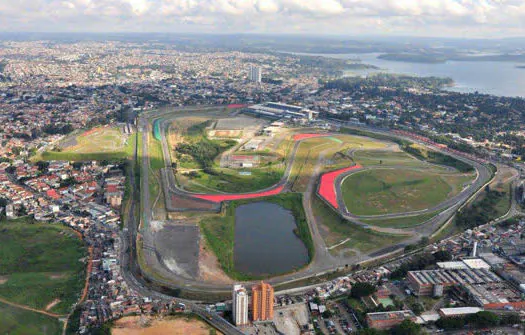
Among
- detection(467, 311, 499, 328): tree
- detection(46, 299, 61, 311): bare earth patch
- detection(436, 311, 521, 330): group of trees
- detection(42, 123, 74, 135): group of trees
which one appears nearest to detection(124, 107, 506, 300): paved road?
detection(46, 299, 61, 311): bare earth patch

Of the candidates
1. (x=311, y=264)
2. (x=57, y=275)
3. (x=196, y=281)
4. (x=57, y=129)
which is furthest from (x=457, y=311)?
(x=57, y=129)

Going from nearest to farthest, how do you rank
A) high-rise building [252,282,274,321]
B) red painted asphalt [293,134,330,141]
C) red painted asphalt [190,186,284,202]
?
high-rise building [252,282,274,321]
red painted asphalt [190,186,284,202]
red painted asphalt [293,134,330,141]

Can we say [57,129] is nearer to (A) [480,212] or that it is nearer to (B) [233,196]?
(B) [233,196]

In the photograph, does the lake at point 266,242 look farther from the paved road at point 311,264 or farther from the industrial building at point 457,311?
the industrial building at point 457,311

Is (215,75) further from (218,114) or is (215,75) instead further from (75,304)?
(75,304)

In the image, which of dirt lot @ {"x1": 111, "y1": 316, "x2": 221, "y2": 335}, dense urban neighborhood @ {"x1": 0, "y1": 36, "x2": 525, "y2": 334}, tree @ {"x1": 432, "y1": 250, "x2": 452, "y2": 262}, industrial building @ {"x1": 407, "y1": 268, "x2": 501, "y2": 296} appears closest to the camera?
dirt lot @ {"x1": 111, "y1": 316, "x2": 221, "y2": 335}

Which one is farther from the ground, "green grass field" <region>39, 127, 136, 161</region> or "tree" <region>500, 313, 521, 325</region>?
"green grass field" <region>39, 127, 136, 161</region>

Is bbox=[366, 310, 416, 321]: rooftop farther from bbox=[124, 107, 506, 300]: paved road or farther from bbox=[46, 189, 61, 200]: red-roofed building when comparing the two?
bbox=[46, 189, 61, 200]: red-roofed building
